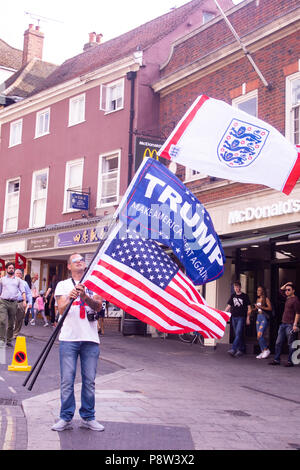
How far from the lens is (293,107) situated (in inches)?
622

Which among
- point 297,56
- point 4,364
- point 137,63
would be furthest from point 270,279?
point 137,63

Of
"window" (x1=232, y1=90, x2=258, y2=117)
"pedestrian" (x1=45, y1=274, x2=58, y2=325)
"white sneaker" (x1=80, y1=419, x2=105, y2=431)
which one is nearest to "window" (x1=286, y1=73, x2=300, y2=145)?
"window" (x1=232, y1=90, x2=258, y2=117)

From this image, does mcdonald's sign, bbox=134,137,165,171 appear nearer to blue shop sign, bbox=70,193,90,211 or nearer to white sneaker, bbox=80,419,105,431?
blue shop sign, bbox=70,193,90,211

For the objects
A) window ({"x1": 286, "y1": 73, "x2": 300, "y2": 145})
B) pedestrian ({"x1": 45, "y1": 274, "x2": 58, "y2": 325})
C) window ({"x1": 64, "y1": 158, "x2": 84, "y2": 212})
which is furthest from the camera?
window ({"x1": 64, "y1": 158, "x2": 84, "y2": 212})

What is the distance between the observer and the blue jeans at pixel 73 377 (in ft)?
21.2

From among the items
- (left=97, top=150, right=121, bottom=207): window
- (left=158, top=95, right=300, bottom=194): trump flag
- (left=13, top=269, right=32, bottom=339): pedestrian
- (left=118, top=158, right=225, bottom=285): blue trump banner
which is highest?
(left=97, top=150, right=121, bottom=207): window

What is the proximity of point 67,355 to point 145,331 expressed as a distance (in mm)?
13863

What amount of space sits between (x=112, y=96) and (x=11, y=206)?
7.83m

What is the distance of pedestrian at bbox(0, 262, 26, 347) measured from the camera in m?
13.8

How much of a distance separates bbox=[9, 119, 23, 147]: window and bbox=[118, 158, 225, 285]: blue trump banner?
2244 centimetres

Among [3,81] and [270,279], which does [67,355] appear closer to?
[270,279]

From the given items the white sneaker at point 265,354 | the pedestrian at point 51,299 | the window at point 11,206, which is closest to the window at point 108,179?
the pedestrian at point 51,299

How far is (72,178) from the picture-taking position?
976 inches

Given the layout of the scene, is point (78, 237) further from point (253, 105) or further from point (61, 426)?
point (61, 426)
